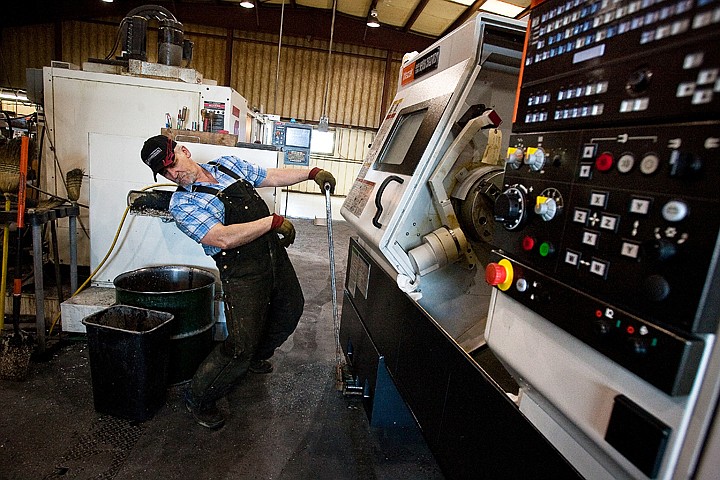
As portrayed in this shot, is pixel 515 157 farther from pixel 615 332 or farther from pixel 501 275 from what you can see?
pixel 615 332

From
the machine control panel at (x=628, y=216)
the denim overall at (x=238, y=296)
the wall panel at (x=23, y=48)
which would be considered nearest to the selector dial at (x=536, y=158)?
the machine control panel at (x=628, y=216)

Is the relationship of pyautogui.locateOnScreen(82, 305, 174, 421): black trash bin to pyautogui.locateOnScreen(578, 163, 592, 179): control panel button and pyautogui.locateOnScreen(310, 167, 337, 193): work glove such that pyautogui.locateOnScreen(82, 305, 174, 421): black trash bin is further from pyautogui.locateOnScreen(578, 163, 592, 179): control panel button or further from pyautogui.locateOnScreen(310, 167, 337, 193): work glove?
pyautogui.locateOnScreen(578, 163, 592, 179): control panel button

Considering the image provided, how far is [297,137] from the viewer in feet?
24.6

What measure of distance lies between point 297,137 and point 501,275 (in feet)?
23.3

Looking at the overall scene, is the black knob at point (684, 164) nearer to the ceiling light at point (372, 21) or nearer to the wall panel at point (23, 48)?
the ceiling light at point (372, 21)

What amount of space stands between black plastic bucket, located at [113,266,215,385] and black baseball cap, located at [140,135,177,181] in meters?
0.68

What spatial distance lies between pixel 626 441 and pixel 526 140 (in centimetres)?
50

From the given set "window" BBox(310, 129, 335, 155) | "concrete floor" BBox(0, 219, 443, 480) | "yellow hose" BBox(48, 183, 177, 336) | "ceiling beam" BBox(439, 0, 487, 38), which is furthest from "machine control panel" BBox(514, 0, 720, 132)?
"window" BBox(310, 129, 335, 155)

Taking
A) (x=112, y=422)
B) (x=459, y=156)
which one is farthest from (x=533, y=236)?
(x=112, y=422)

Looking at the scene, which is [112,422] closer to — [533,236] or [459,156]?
[459,156]

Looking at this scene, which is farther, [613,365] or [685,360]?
[613,365]

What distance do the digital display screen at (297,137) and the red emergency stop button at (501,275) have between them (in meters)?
7.00

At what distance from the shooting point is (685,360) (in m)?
0.46

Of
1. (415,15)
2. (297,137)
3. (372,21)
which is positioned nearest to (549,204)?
(297,137)
